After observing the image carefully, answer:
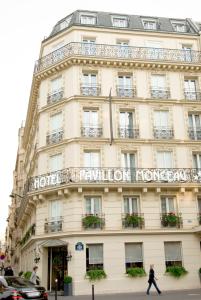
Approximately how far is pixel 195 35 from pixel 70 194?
16.0 m

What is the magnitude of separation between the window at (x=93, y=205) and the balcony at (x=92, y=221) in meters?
0.32

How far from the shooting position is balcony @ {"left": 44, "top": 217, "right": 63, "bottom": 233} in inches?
931

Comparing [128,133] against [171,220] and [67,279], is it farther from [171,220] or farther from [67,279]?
[67,279]

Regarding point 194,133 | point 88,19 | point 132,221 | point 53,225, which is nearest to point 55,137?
point 53,225

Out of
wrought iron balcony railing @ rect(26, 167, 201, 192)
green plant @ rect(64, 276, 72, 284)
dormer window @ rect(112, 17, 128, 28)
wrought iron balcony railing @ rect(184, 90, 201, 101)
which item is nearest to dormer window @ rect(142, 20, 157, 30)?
dormer window @ rect(112, 17, 128, 28)

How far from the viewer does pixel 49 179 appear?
24688 mm

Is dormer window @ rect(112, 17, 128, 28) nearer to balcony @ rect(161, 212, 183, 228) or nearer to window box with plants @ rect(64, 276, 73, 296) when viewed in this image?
balcony @ rect(161, 212, 183, 228)

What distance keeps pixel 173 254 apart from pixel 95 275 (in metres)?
5.04

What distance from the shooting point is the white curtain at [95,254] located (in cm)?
2275

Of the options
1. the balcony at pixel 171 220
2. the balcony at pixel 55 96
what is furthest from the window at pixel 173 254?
the balcony at pixel 55 96

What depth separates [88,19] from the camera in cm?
3019

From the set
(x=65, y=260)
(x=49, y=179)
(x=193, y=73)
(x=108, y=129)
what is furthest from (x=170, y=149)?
(x=65, y=260)

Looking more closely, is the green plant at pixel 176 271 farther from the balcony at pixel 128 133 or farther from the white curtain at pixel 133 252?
the balcony at pixel 128 133

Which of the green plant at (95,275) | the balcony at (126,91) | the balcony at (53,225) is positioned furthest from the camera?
the balcony at (126,91)
